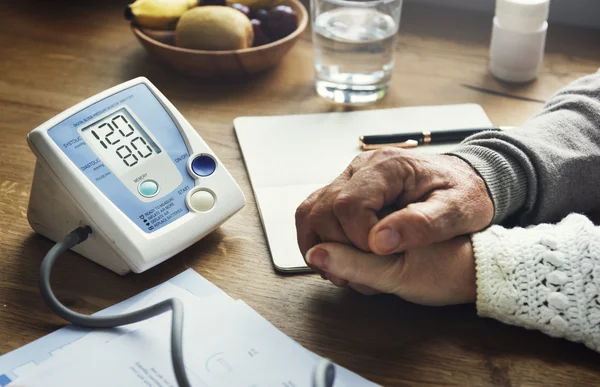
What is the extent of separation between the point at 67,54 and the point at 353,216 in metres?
0.65

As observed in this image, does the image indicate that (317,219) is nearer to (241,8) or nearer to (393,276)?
(393,276)

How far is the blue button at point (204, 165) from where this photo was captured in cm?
77

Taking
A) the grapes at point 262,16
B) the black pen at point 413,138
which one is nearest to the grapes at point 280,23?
the grapes at point 262,16

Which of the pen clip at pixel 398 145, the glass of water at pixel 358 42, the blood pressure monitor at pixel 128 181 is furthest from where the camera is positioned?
the glass of water at pixel 358 42

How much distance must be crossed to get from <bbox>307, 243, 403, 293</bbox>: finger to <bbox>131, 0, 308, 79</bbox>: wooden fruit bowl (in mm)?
433

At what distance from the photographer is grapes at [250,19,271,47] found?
109 centimetres

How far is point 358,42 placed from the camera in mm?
1020

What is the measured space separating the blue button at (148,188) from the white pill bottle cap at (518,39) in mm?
563

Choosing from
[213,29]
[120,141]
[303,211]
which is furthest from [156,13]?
[303,211]

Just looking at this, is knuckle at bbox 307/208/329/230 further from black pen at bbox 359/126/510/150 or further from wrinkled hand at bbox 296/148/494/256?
black pen at bbox 359/126/510/150

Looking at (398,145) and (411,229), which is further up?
(411,229)

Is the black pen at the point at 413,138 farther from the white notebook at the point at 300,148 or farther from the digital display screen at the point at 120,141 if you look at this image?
the digital display screen at the point at 120,141

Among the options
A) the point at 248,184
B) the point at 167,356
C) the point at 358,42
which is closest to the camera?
the point at 167,356

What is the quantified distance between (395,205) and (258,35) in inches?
18.6
